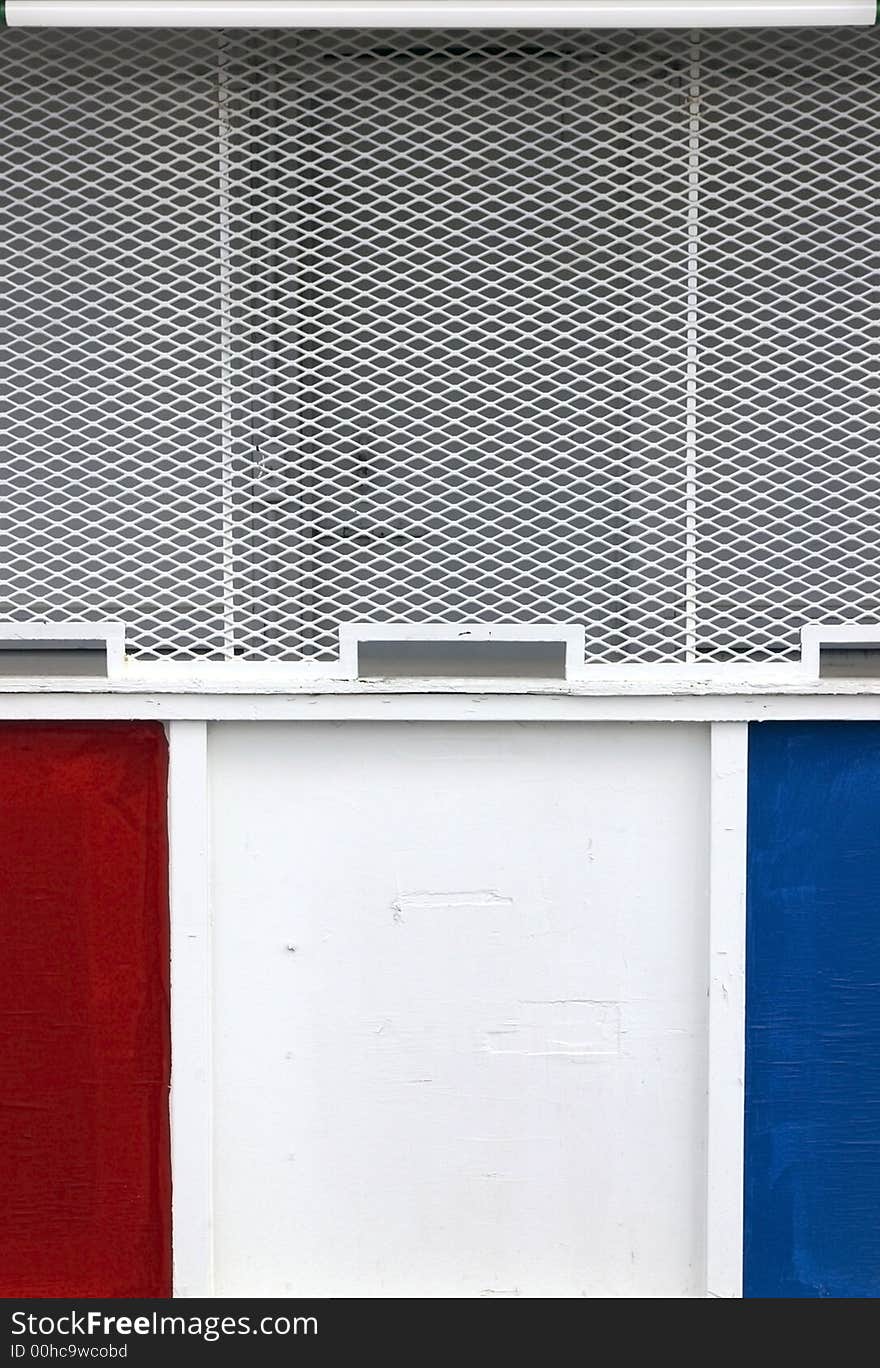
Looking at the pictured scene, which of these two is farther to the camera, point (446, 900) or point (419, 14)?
point (446, 900)

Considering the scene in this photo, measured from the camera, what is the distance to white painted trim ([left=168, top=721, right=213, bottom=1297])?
2.91 m

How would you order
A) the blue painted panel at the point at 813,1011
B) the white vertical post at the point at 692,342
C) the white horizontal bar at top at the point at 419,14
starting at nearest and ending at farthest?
the white horizontal bar at top at the point at 419,14, the white vertical post at the point at 692,342, the blue painted panel at the point at 813,1011

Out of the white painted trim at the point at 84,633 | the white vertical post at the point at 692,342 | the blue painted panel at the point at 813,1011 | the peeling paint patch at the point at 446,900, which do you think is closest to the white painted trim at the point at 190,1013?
the white painted trim at the point at 84,633

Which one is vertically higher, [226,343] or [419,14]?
[419,14]

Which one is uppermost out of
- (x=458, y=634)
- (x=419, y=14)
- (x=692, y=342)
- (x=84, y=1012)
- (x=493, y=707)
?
(x=419, y=14)

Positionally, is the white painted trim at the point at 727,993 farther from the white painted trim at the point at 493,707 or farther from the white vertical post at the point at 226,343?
the white vertical post at the point at 226,343

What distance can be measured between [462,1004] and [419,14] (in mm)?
2116

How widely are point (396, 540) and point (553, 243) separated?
795 mm

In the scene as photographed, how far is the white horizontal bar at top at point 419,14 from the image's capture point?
8.54ft

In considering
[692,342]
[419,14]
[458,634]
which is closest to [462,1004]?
[458,634]

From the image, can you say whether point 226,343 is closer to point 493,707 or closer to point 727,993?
point 493,707

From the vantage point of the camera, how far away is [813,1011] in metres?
2.93

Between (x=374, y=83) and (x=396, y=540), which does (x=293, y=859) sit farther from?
(x=374, y=83)

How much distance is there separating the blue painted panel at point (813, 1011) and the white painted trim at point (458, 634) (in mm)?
456
